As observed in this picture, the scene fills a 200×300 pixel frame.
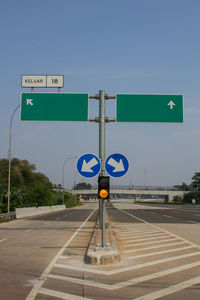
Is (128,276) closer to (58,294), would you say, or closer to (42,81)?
(58,294)

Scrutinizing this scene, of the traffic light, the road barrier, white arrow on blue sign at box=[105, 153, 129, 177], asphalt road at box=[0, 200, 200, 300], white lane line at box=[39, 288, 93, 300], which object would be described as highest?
white arrow on blue sign at box=[105, 153, 129, 177]

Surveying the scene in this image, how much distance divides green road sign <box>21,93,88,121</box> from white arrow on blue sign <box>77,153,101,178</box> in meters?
3.40

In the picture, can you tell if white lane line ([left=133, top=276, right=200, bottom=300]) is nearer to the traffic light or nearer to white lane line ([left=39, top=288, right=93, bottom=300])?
white lane line ([left=39, top=288, right=93, bottom=300])

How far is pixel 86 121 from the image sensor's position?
13.1m

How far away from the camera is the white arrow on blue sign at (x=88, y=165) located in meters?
10.1

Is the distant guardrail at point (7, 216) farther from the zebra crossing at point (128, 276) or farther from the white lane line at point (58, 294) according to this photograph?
A: the white lane line at point (58, 294)

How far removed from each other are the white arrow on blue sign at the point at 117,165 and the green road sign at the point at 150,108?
3341 millimetres

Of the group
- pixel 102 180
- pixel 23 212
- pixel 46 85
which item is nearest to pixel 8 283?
pixel 102 180

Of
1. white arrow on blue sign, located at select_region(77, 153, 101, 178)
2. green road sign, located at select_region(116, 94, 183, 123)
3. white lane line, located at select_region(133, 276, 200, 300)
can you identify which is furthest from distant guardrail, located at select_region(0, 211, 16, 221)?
white lane line, located at select_region(133, 276, 200, 300)

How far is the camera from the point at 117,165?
33.0 feet

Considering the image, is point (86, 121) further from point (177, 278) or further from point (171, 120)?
point (177, 278)

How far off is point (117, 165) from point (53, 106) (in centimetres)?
481

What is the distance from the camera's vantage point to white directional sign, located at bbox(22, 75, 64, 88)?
44.5 ft

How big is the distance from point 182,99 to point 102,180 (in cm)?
584
